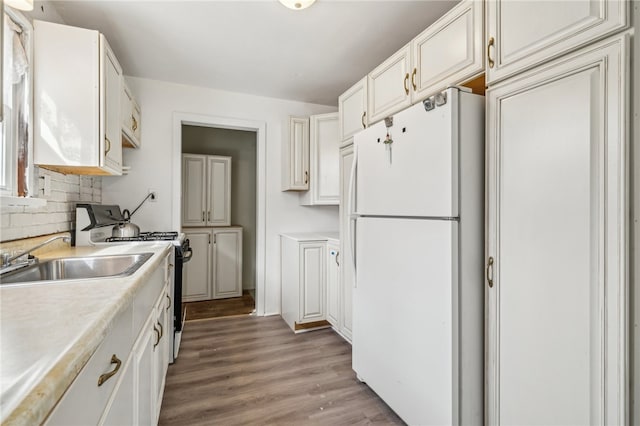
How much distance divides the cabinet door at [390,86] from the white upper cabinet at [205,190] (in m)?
2.54

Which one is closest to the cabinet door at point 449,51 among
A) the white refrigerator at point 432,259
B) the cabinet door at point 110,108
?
the white refrigerator at point 432,259

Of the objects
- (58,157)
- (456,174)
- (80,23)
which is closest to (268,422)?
(456,174)

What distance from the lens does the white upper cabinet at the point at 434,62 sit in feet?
4.48

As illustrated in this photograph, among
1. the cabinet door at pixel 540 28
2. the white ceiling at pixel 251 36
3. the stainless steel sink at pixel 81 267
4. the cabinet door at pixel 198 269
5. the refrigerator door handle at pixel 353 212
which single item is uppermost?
the white ceiling at pixel 251 36

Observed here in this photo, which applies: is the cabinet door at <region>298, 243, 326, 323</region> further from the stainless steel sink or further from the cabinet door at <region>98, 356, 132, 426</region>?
the cabinet door at <region>98, 356, 132, 426</region>

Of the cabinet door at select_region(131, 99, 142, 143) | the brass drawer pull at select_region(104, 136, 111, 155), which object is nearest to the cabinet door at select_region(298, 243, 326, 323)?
the brass drawer pull at select_region(104, 136, 111, 155)

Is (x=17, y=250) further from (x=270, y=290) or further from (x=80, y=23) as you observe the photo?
(x=270, y=290)

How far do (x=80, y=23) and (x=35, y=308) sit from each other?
2.26m

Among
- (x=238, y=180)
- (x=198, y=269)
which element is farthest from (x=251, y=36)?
(x=198, y=269)

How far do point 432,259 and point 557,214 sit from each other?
1.62 ft

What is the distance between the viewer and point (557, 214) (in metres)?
1.05

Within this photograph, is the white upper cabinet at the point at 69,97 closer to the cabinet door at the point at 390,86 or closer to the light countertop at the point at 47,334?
the light countertop at the point at 47,334

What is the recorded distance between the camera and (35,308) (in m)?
0.74

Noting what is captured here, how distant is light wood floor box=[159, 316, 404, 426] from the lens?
5.55ft
